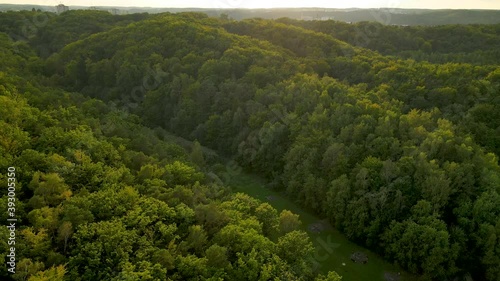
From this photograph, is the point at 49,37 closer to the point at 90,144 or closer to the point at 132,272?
the point at 90,144

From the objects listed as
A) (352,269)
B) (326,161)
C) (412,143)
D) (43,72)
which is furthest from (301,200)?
(43,72)

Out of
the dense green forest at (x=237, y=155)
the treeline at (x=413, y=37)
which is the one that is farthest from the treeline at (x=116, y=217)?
the treeline at (x=413, y=37)

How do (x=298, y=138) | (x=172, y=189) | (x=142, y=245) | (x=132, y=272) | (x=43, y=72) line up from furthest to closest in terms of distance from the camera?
1. (x=43, y=72)
2. (x=298, y=138)
3. (x=172, y=189)
4. (x=142, y=245)
5. (x=132, y=272)

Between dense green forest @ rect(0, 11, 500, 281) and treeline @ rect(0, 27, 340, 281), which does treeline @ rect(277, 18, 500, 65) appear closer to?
dense green forest @ rect(0, 11, 500, 281)

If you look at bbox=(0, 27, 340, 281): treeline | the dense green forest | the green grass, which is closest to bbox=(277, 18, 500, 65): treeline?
the dense green forest

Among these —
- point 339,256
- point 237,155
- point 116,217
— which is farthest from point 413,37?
point 116,217

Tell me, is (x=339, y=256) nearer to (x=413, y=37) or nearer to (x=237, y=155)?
(x=237, y=155)

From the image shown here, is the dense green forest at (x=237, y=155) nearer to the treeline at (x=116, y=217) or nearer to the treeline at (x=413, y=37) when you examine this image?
the treeline at (x=116, y=217)
